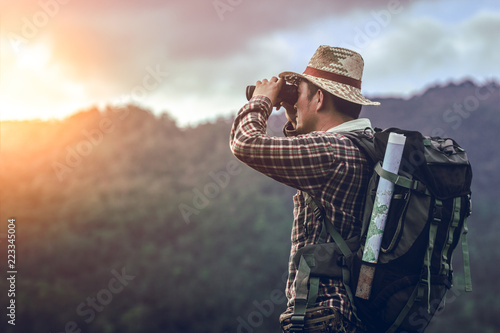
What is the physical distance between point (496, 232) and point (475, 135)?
29.7ft

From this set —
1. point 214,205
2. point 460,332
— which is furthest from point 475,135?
point 214,205

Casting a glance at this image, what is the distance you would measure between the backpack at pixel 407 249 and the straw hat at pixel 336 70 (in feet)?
1.35

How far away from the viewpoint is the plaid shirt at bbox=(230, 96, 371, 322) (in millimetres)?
2002

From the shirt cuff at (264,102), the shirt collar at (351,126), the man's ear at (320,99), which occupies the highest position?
the man's ear at (320,99)

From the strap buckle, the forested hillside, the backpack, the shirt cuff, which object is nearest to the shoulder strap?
the backpack

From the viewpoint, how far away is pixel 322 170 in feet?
6.59

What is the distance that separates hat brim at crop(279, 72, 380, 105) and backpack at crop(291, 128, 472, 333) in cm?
30

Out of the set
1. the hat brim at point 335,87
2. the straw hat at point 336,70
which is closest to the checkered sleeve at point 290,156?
the hat brim at point 335,87

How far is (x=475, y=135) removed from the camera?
144ft

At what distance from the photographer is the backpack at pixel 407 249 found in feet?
6.36

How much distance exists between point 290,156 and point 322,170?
0.39 ft

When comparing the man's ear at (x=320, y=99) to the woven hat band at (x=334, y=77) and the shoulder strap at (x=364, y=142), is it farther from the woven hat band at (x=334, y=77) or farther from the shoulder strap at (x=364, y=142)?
the shoulder strap at (x=364, y=142)

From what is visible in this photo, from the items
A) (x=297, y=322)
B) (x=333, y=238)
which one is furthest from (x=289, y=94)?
(x=297, y=322)

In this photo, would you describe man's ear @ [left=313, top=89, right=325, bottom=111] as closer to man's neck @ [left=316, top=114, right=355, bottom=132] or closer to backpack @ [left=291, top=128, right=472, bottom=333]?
man's neck @ [left=316, top=114, right=355, bottom=132]
